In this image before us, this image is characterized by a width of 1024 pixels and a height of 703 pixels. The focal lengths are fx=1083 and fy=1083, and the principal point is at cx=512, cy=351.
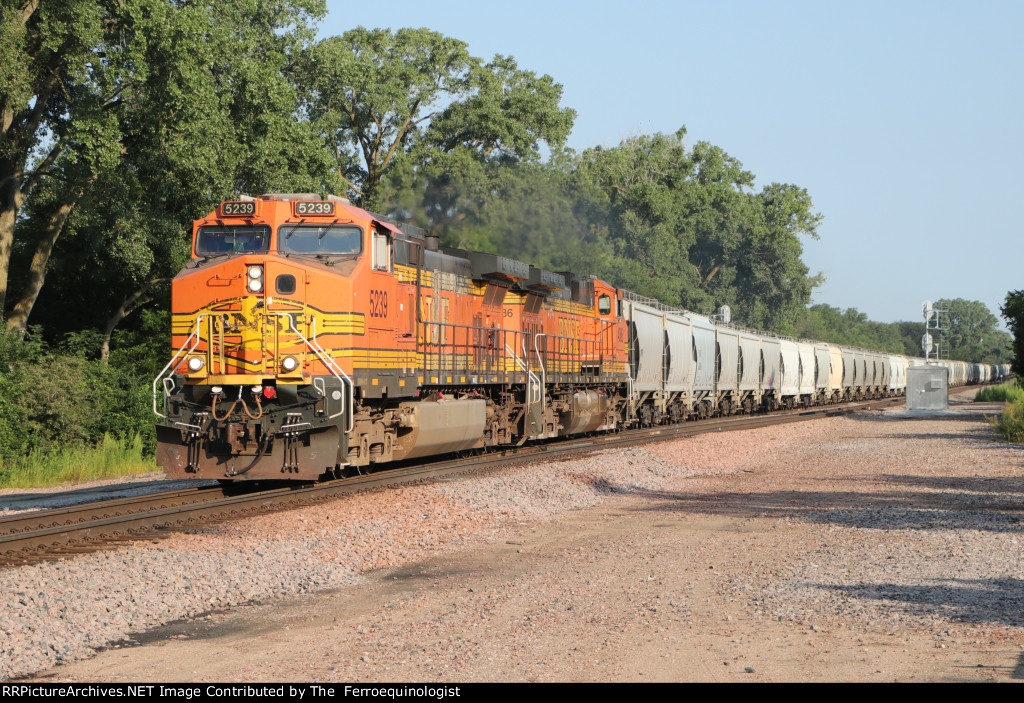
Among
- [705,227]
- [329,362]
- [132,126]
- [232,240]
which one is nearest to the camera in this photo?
[329,362]

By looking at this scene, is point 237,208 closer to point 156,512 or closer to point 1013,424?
point 156,512

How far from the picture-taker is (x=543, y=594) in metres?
9.15

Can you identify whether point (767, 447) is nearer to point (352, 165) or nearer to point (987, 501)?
point (987, 501)

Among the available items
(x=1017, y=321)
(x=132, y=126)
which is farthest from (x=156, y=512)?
(x=1017, y=321)

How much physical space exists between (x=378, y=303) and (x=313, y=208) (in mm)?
1681

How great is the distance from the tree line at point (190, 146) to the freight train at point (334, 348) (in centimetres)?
975

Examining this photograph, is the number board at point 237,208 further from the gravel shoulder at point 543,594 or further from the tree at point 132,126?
the tree at point 132,126

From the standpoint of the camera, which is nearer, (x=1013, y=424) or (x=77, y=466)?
(x=77, y=466)

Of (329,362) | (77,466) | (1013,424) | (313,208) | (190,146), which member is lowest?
(77,466)

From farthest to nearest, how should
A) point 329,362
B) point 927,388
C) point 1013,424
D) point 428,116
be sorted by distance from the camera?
point 428,116 → point 927,388 → point 1013,424 → point 329,362

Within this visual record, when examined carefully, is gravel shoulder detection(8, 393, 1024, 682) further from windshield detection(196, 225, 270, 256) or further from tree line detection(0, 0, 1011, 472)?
tree line detection(0, 0, 1011, 472)

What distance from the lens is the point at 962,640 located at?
7113mm

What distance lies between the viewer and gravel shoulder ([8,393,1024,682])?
6.86m
